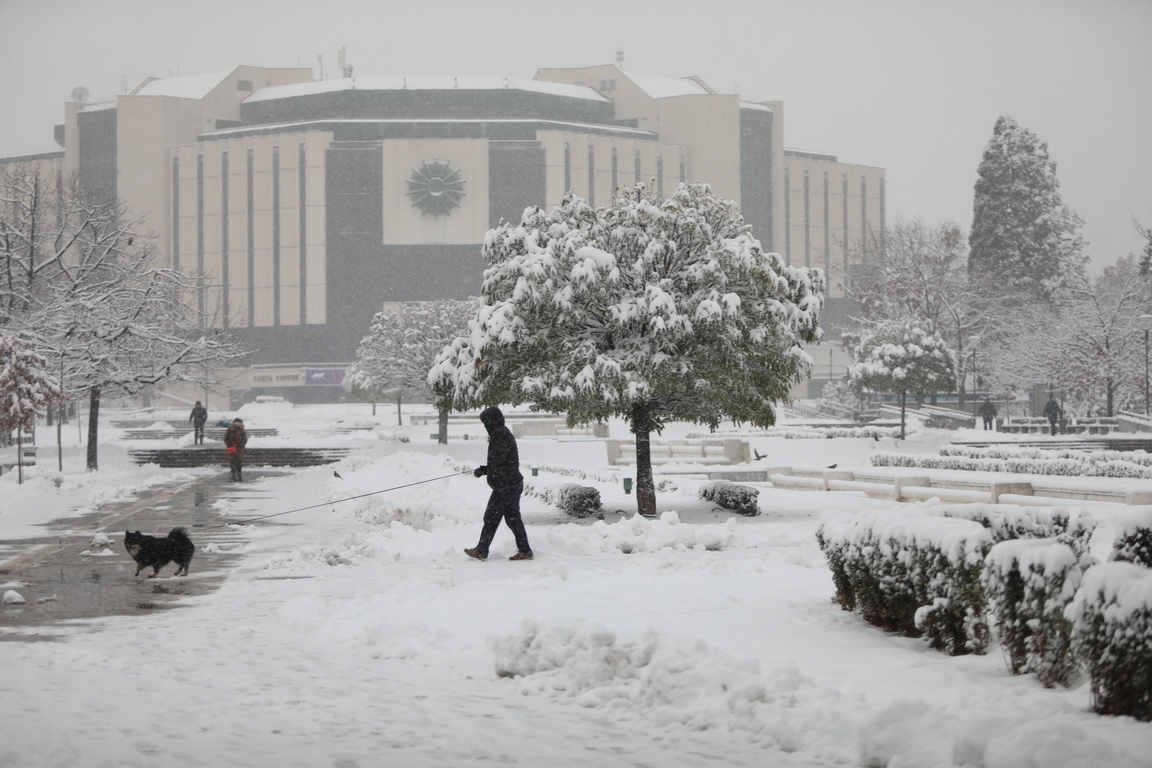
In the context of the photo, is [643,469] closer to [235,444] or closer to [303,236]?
[235,444]

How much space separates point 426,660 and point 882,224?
97649mm

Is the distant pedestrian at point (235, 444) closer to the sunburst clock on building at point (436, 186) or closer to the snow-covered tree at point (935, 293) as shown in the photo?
the snow-covered tree at point (935, 293)

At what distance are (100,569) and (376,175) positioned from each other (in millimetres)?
88396

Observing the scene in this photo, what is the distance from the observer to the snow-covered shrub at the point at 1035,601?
5449 mm

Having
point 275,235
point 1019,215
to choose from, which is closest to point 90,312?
point 1019,215

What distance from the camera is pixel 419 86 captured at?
103 m

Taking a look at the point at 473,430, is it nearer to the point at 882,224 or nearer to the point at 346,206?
the point at 346,206

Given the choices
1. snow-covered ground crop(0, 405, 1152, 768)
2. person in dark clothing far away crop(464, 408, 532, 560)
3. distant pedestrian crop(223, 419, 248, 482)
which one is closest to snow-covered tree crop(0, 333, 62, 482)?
distant pedestrian crop(223, 419, 248, 482)

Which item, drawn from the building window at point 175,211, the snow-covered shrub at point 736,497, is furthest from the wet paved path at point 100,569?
the building window at point 175,211

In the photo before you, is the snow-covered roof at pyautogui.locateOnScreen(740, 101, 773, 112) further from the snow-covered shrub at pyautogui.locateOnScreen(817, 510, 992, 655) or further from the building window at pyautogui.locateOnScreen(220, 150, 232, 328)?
the snow-covered shrub at pyautogui.locateOnScreen(817, 510, 992, 655)

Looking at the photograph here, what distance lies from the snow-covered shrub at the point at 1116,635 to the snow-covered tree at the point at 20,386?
24.0 meters

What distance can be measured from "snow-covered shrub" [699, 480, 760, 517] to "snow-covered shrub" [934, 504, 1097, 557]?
9597 mm

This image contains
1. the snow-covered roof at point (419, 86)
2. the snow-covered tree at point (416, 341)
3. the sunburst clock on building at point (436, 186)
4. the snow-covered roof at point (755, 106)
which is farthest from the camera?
the snow-covered roof at point (755, 106)

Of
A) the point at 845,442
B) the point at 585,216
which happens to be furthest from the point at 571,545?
the point at 845,442
